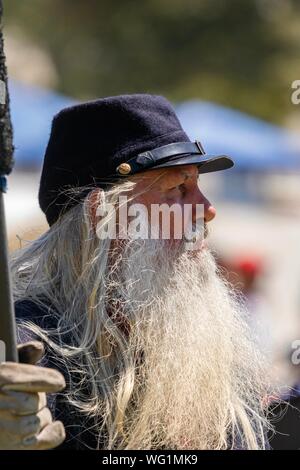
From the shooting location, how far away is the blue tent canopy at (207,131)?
8719 mm

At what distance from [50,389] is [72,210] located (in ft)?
3.04

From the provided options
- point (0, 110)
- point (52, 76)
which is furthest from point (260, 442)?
point (52, 76)

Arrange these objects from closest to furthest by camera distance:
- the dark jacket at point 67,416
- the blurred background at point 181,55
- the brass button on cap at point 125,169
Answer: the dark jacket at point 67,416 < the brass button on cap at point 125,169 < the blurred background at point 181,55

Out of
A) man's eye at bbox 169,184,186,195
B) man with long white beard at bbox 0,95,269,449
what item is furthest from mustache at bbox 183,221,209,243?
man's eye at bbox 169,184,186,195

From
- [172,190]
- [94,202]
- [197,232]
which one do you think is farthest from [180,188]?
[94,202]

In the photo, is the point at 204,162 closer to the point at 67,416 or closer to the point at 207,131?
the point at 67,416

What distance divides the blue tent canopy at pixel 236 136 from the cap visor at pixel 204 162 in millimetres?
5930

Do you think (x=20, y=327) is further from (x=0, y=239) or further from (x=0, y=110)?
(x=0, y=110)

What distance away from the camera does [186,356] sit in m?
2.90

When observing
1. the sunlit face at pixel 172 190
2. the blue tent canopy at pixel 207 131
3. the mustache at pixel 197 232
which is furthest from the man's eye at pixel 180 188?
the blue tent canopy at pixel 207 131

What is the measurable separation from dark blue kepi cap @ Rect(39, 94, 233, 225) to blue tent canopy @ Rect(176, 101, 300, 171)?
6.16 m

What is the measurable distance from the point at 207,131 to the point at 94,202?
6843 millimetres

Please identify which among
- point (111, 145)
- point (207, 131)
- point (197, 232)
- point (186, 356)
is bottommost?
point (186, 356)

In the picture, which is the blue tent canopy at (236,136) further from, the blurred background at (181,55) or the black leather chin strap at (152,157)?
the blurred background at (181,55)
